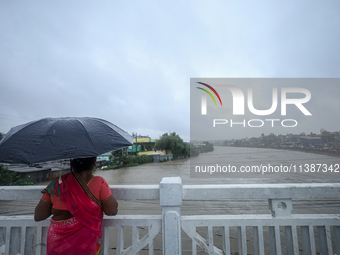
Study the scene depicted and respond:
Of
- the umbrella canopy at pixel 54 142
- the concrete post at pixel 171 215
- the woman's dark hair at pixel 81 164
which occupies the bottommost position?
the concrete post at pixel 171 215

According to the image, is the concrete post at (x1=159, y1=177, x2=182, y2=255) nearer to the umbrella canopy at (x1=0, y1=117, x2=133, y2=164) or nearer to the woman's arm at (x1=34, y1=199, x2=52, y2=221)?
the umbrella canopy at (x1=0, y1=117, x2=133, y2=164)

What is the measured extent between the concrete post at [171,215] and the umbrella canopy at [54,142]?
1.61ft

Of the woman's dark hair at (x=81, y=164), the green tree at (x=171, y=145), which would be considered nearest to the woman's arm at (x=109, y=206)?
the woman's dark hair at (x=81, y=164)

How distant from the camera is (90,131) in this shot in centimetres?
120

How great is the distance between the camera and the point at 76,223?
3.86 feet

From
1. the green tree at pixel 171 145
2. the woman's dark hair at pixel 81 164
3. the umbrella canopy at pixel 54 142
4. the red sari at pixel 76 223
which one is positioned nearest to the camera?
the umbrella canopy at pixel 54 142

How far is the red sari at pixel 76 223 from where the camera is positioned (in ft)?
3.78

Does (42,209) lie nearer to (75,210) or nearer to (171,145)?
(75,210)

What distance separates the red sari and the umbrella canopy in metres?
0.24

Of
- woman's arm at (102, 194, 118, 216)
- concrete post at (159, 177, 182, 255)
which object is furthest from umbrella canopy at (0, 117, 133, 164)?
concrete post at (159, 177, 182, 255)

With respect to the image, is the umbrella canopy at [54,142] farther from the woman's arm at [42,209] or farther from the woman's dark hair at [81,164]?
the woman's arm at [42,209]

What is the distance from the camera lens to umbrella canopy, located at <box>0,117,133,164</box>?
3.40 ft

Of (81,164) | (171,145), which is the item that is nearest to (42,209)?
(81,164)

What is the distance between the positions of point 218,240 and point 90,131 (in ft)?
9.66
